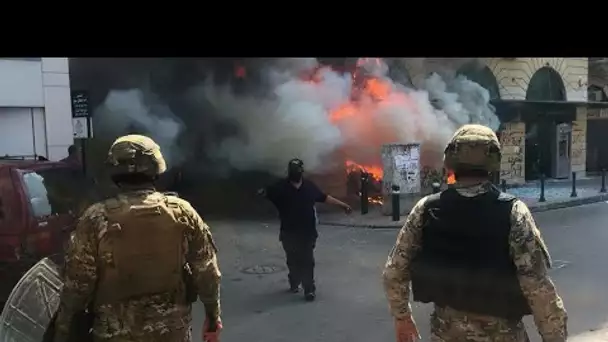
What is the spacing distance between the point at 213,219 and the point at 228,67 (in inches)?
42.9

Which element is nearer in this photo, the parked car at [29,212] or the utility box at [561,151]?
the parked car at [29,212]

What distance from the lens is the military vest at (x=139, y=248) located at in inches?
81.8

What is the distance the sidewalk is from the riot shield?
222cm

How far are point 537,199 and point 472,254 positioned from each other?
3.86 m

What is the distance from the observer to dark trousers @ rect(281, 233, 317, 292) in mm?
4348

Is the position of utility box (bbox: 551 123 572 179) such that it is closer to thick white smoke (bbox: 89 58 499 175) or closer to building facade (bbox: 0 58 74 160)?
thick white smoke (bbox: 89 58 499 175)

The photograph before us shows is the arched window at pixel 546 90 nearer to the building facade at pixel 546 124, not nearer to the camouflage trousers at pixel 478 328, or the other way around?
the building facade at pixel 546 124

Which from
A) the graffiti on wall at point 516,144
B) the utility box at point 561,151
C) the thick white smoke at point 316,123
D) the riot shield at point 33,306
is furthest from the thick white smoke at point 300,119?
the utility box at point 561,151

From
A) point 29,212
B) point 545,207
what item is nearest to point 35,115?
point 29,212

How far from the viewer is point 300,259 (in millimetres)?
4387

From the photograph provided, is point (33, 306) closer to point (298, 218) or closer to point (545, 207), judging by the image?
point (298, 218)

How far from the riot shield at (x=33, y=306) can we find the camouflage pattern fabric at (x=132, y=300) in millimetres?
323

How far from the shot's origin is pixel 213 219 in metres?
4.09
